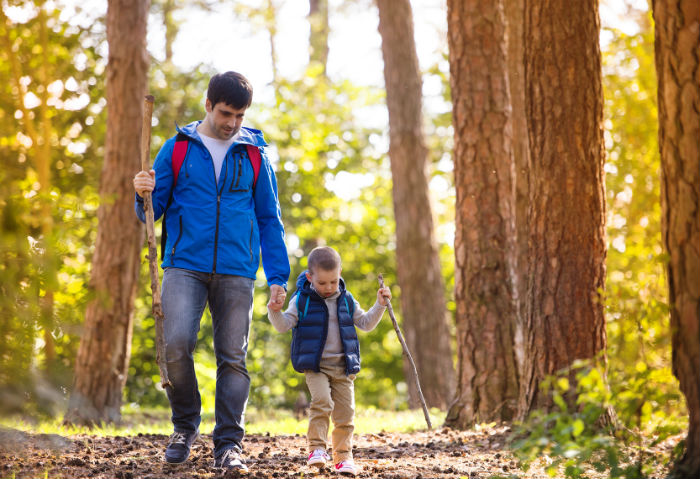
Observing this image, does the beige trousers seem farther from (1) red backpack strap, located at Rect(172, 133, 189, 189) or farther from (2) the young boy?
(1) red backpack strap, located at Rect(172, 133, 189, 189)

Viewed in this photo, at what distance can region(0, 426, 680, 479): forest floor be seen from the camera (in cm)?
453

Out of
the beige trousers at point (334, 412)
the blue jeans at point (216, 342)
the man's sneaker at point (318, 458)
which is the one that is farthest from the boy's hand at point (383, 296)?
the man's sneaker at point (318, 458)

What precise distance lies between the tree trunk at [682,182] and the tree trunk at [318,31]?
15499 millimetres

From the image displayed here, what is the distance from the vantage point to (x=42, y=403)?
316 centimetres

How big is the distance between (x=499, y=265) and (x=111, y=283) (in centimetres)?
432

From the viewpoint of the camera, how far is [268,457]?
18.2ft

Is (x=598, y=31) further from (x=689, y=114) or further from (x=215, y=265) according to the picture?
(x=215, y=265)

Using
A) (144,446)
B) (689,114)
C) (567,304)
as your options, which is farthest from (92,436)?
(689,114)

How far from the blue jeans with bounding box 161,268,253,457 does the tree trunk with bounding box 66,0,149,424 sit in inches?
170

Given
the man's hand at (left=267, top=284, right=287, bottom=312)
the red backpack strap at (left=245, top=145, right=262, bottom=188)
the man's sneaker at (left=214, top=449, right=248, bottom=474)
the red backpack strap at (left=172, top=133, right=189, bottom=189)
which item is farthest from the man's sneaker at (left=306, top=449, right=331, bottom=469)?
the red backpack strap at (left=172, top=133, right=189, bottom=189)

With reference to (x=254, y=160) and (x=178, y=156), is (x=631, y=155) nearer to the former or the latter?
(x=254, y=160)

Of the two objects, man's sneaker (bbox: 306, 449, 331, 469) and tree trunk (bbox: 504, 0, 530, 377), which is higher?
tree trunk (bbox: 504, 0, 530, 377)

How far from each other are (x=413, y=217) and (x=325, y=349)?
276 inches

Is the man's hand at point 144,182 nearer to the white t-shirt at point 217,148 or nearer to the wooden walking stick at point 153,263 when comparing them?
the wooden walking stick at point 153,263
